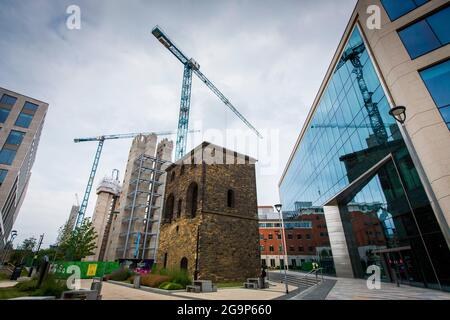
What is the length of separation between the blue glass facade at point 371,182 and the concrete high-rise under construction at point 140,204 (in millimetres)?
38457

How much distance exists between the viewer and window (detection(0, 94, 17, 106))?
35719 mm

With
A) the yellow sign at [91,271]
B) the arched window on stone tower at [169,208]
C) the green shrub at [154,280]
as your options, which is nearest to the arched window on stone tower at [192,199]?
the arched window on stone tower at [169,208]

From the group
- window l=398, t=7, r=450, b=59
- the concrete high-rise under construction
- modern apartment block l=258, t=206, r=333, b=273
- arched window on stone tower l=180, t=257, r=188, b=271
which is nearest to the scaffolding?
the concrete high-rise under construction

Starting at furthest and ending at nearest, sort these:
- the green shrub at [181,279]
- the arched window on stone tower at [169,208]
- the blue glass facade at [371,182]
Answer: the arched window on stone tower at [169,208] < the green shrub at [181,279] < the blue glass facade at [371,182]

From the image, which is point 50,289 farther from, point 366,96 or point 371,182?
point 366,96

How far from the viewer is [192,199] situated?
18641mm

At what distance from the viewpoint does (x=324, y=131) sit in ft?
72.2

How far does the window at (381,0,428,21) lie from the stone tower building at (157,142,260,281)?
14.2 metres

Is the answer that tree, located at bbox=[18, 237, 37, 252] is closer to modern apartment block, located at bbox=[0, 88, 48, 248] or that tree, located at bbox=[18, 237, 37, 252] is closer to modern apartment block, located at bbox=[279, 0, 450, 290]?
modern apartment block, located at bbox=[0, 88, 48, 248]

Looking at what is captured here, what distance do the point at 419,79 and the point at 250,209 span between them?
13984 mm

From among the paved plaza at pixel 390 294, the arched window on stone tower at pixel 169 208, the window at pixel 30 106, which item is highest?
the window at pixel 30 106

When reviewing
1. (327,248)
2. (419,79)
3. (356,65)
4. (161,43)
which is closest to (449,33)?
(419,79)

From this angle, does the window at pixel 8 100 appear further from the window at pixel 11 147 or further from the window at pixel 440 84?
the window at pixel 440 84

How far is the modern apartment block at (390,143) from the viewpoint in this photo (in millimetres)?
10438
